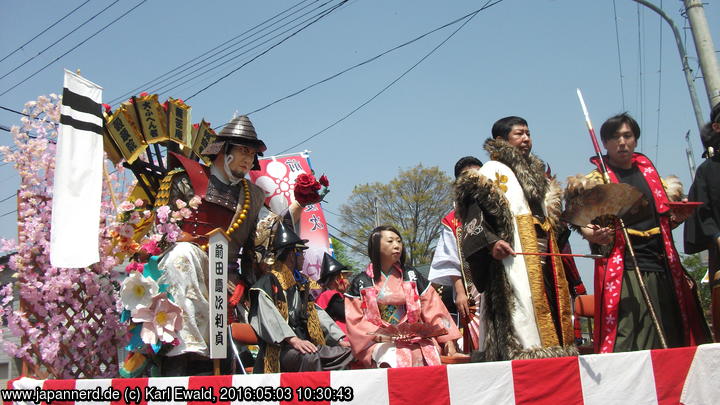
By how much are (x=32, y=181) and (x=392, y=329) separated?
2848mm

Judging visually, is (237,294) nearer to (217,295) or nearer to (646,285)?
(217,295)

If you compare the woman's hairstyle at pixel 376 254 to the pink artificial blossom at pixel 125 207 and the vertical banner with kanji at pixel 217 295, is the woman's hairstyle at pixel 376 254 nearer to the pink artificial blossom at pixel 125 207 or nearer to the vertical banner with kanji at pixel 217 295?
the vertical banner with kanji at pixel 217 295

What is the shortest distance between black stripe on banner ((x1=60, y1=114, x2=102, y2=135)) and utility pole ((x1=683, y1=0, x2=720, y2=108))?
6.06m

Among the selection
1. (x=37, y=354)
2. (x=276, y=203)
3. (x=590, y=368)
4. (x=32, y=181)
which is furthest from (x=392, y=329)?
(x=276, y=203)

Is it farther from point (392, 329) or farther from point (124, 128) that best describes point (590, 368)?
point (124, 128)

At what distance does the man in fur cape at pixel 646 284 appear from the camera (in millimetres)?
3139

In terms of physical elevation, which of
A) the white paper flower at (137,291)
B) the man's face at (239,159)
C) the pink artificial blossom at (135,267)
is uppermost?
the man's face at (239,159)

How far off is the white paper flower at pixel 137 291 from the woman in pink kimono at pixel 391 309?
128cm

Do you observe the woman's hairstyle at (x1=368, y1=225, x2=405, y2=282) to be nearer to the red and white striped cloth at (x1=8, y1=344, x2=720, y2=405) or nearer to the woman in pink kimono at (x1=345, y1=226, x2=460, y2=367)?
the woman in pink kimono at (x1=345, y1=226, x2=460, y2=367)

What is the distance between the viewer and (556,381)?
8.34ft

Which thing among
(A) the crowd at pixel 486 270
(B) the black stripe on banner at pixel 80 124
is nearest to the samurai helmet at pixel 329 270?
(A) the crowd at pixel 486 270

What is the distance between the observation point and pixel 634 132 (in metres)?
3.51

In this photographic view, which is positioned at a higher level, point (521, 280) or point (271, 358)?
point (521, 280)

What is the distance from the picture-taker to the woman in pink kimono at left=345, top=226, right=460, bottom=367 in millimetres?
3707
